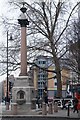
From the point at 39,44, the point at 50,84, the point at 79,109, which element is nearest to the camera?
the point at 79,109

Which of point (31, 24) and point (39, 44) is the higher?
point (31, 24)

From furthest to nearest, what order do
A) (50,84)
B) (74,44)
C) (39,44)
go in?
(50,84)
(39,44)
(74,44)

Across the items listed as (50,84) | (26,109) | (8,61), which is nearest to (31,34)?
(8,61)

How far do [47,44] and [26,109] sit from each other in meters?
11.8

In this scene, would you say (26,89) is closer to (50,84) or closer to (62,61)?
(62,61)

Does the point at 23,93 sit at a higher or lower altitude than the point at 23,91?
lower

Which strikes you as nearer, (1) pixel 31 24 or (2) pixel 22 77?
(2) pixel 22 77

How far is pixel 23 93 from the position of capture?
32.7 metres

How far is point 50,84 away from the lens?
119062 millimetres

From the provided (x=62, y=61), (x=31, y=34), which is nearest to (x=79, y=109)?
(x=62, y=61)

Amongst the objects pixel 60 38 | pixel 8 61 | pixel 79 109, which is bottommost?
pixel 79 109

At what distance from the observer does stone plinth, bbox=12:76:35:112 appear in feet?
105

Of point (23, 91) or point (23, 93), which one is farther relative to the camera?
point (23, 93)

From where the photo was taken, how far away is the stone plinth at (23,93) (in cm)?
3216
